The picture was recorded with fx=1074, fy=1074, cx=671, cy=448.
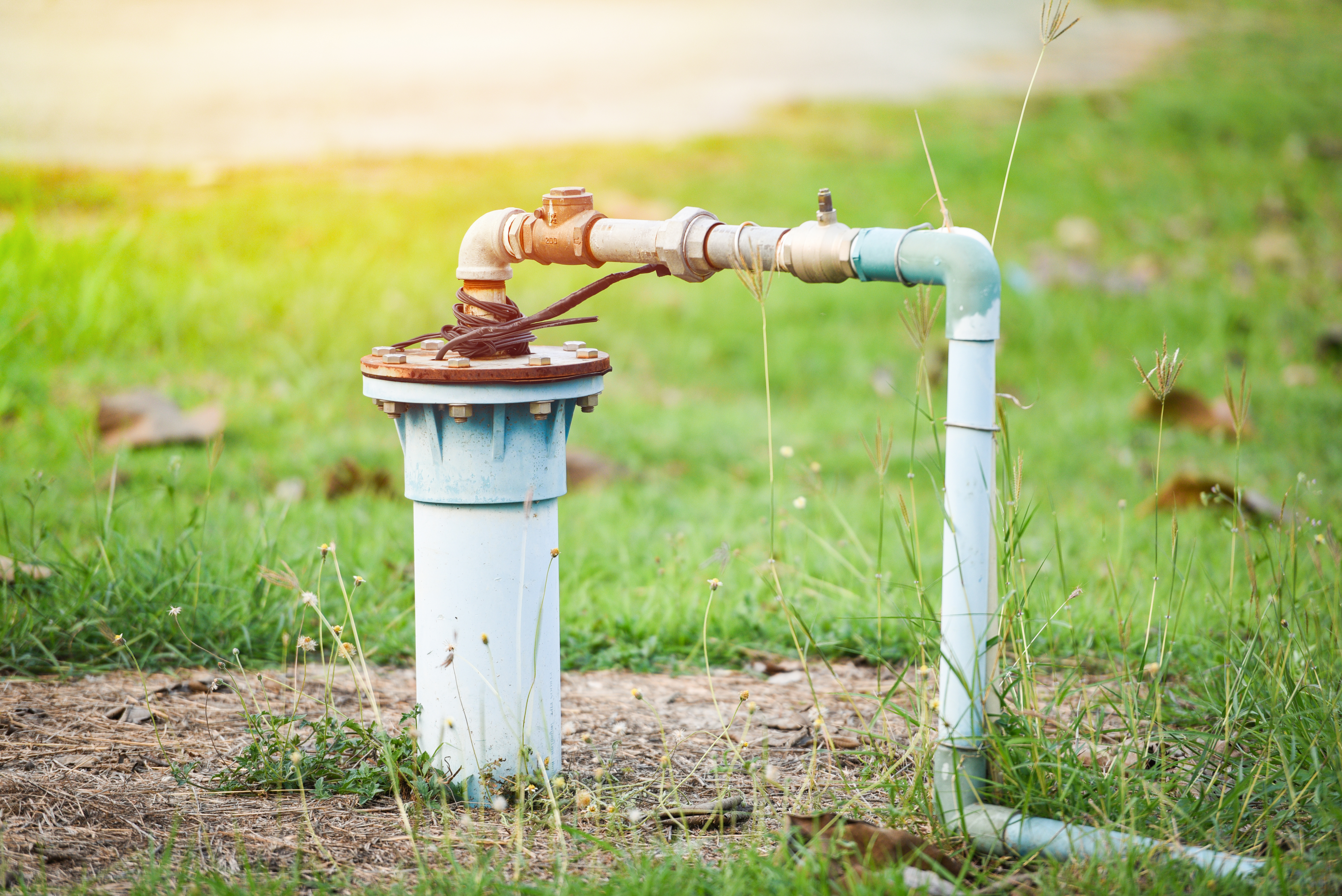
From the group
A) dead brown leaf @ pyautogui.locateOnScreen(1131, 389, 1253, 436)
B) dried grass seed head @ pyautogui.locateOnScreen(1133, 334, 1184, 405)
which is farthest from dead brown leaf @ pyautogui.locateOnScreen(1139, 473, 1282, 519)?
dried grass seed head @ pyautogui.locateOnScreen(1133, 334, 1184, 405)

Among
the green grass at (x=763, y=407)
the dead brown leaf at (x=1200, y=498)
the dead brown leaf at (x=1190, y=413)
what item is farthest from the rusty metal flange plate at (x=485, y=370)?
the dead brown leaf at (x=1190, y=413)

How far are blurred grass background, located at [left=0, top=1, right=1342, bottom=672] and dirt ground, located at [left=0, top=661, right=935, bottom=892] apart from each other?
20 centimetres

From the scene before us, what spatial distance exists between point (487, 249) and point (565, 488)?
483mm

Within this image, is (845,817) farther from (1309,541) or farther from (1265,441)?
(1265,441)

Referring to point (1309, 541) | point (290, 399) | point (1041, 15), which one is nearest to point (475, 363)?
point (1041, 15)

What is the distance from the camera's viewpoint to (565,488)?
1999 mm

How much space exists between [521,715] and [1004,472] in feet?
3.26

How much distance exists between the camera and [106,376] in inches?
202

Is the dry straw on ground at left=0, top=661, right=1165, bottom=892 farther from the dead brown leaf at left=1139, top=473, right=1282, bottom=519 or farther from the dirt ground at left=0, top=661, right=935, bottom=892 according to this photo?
the dead brown leaf at left=1139, top=473, right=1282, bottom=519

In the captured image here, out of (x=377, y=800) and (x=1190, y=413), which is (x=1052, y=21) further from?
(x=1190, y=413)

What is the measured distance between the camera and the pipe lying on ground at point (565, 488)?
1.68m

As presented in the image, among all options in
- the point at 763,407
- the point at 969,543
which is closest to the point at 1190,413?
the point at 763,407

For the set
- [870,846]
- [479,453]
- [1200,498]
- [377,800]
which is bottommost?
[377,800]

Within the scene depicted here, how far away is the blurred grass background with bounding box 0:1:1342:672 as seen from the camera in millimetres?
2924
